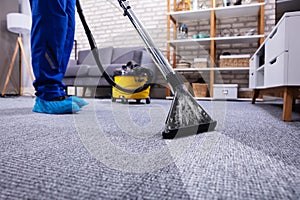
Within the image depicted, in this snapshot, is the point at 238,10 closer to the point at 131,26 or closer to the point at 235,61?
the point at 235,61

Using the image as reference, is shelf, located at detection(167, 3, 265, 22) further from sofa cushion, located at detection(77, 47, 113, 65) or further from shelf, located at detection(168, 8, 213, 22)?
sofa cushion, located at detection(77, 47, 113, 65)

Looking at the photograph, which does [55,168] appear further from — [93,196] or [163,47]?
[163,47]

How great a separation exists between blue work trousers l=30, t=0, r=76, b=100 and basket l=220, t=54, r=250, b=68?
209cm

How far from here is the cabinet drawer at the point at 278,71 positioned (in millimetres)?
1035

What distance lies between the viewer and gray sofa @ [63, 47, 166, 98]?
3064 mm

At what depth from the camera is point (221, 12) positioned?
2.86 metres

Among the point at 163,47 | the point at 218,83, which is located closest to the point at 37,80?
the point at 218,83

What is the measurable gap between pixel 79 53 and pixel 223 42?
2.32 m

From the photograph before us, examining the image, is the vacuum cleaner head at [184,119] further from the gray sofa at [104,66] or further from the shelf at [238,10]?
the shelf at [238,10]

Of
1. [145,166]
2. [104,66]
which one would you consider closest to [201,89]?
[104,66]

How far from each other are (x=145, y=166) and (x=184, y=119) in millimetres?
297

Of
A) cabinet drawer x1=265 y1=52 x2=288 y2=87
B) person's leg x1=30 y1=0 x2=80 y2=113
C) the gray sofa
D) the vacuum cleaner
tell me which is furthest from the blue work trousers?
the gray sofa

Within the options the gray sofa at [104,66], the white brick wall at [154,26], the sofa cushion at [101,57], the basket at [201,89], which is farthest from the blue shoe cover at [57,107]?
the sofa cushion at [101,57]

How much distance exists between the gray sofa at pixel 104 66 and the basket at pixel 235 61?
34.0 inches
